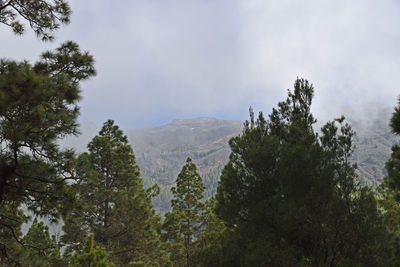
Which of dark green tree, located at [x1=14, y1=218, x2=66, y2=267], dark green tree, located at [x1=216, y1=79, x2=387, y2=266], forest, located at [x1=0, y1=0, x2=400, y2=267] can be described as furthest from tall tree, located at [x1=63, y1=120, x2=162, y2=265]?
dark green tree, located at [x1=216, y1=79, x2=387, y2=266]

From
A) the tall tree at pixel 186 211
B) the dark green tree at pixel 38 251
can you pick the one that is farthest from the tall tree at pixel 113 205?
the tall tree at pixel 186 211

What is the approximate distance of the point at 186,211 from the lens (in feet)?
86.3

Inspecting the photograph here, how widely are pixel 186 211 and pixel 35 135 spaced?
21501mm

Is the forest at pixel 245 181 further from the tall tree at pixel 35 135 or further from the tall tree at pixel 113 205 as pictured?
the tall tree at pixel 113 205

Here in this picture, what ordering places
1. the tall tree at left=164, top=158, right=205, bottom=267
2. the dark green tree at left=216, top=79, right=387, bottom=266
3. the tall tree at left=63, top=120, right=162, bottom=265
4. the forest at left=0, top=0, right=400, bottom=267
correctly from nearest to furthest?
the forest at left=0, top=0, right=400, bottom=267
the dark green tree at left=216, top=79, right=387, bottom=266
the tall tree at left=63, top=120, right=162, bottom=265
the tall tree at left=164, top=158, right=205, bottom=267

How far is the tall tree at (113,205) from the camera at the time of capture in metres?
17.1

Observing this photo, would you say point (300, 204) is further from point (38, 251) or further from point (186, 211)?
point (186, 211)

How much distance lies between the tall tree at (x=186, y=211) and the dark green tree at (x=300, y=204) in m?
15.1

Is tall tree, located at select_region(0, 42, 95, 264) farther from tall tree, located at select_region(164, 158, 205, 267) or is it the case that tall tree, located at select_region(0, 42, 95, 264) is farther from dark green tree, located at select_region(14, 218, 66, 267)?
Result: tall tree, located at select_region(164, 158, 205, 267)

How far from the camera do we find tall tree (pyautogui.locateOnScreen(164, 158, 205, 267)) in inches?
1005

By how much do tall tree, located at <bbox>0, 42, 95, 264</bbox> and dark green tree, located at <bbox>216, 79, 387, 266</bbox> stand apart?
5978mm

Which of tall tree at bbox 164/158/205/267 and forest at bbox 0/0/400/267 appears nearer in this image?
forest at bbox 0/0/400/267

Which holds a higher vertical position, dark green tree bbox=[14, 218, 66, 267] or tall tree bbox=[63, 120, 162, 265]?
tall tree bbox=[63, 120, 162, 265]

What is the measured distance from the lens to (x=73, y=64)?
25.6 ft
